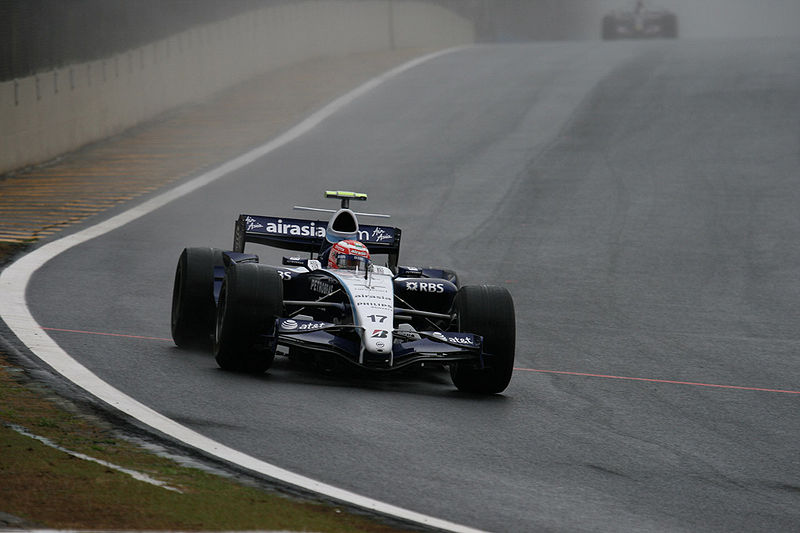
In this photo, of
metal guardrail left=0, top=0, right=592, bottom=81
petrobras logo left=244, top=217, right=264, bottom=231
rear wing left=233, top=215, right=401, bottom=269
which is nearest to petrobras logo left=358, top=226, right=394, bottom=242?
rear wing left=233, top=215, right=401, bottom=269

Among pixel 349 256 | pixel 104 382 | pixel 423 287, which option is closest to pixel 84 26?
pixel 349 256

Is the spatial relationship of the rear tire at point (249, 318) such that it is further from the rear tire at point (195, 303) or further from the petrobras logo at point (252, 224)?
the petrobras logo at point (252, 224)

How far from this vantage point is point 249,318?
882 cm

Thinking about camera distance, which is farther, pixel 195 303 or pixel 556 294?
pixel 556 294

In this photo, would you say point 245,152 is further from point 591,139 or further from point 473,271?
point 473,271

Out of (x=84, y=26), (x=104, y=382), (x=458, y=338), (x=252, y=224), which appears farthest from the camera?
(x=84, y=26)

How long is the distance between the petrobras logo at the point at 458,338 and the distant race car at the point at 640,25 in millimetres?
44688

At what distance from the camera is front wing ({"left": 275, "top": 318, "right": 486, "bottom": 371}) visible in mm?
8797

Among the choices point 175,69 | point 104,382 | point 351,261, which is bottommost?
point 104,382

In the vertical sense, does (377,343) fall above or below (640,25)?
below

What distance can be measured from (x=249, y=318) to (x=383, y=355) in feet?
3.29

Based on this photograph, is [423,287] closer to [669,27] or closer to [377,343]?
[377,343]

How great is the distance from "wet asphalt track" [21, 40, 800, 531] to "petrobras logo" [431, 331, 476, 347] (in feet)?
1.38

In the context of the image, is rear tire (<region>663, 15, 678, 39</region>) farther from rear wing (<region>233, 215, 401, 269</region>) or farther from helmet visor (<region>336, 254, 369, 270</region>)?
helmet visor (<region>336, 254, 369, 270</region>)
